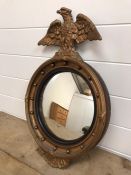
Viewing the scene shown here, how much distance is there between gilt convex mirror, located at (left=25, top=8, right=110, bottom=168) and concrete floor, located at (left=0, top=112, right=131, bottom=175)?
4cm

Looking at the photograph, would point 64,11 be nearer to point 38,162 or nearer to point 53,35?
point 53,35

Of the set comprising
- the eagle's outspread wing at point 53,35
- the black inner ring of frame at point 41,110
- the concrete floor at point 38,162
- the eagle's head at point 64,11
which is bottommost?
the concrete floor at point 38,162

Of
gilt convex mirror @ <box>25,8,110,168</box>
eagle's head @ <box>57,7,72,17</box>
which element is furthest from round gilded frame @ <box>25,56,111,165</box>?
eagle's head @ <box>57,7,72,17</box>

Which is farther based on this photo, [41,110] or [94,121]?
[41,110]

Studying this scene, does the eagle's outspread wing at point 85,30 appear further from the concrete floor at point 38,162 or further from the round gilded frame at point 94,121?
the concrete floor at point 38,162

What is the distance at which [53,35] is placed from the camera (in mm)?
898

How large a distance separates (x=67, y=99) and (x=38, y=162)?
27 centimetres

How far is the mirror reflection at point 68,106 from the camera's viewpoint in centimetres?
85

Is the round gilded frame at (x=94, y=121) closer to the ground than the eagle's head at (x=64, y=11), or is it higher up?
closer to the ground

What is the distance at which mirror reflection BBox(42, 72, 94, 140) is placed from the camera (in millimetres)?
849

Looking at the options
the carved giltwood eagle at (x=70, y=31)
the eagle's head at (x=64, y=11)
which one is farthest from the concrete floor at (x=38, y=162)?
the eagle's head at (x=64, y=11)

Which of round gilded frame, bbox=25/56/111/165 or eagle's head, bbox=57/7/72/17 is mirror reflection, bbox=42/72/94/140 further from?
eagle's head, bbox=57/7/72/17

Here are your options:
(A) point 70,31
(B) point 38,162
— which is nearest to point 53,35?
(A) point 70,31

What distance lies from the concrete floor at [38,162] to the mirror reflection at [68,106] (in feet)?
0.39
